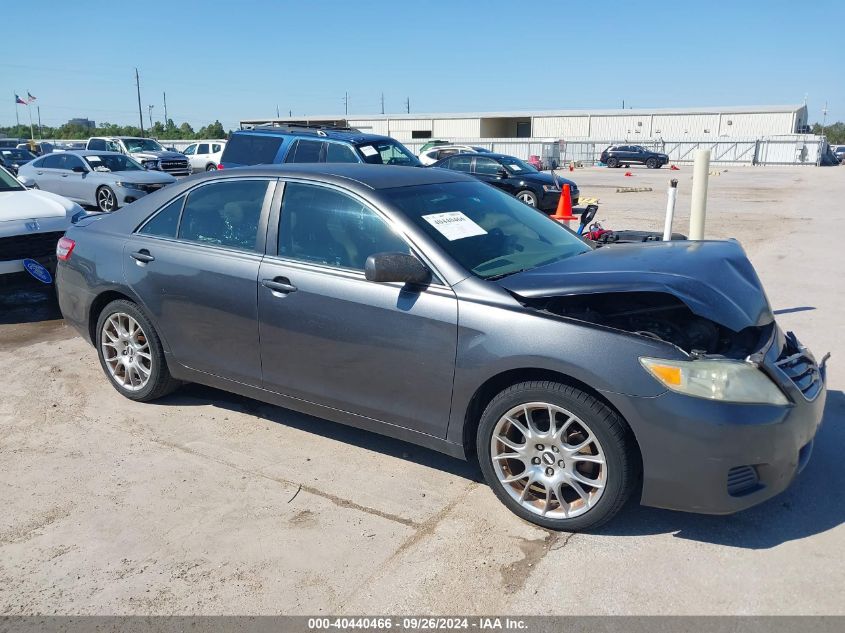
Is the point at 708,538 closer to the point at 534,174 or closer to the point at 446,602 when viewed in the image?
the point at 446,602

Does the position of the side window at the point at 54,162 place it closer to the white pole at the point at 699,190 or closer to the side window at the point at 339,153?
the side window at the point at 339,153

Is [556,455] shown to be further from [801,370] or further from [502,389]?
[801,370]

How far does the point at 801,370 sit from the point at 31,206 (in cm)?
770

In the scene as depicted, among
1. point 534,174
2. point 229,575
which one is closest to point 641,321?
point 229,575

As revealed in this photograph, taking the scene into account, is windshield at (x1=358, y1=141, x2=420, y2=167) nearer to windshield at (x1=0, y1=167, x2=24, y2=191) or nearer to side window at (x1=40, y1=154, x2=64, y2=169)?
windshield at (x1=0, y1=167, x2=24, y2=191)

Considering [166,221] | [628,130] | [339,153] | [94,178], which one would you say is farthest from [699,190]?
[628,130]

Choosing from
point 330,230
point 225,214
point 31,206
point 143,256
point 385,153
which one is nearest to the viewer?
point 330,230

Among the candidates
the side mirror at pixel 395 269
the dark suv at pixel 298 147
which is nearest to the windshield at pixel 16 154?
the dark suv at pixel 298 147

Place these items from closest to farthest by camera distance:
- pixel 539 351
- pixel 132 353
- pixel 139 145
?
pixel 539 351 → pixel 132 353 → pixel 139 145

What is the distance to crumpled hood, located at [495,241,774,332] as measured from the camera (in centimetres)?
329

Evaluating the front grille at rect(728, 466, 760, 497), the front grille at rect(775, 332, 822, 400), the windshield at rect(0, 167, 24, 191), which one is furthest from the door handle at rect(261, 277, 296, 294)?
the windshield at rect(0, 167, 24, 191)

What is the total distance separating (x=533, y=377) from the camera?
132 inches

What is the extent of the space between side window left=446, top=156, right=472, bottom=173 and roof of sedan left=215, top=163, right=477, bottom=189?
14932mm

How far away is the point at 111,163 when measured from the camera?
1716 cm
